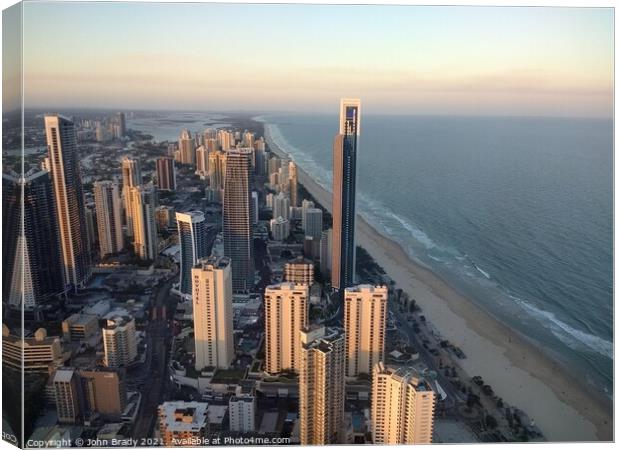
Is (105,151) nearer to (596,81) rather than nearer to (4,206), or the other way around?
(4,206)

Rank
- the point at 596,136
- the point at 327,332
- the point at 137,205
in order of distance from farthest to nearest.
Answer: the point at 137,205, the point at 596,136, the point at 327,332

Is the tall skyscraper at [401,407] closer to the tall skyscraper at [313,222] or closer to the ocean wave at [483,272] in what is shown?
the tall skyscraper at [313,222]

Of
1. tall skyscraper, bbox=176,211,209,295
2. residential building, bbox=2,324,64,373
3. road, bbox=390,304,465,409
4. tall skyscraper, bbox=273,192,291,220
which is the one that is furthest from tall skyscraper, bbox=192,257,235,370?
tall skyscraper, bbox=273,192,291,220

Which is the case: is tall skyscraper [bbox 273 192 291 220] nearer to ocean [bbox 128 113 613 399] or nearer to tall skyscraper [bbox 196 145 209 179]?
ocean [bbox 128 113 613 399]

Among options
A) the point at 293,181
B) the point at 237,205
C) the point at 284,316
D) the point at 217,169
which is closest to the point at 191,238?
the point at 237,205

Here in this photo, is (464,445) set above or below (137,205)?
below

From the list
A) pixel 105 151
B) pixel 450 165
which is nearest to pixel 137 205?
pixel 105 151
